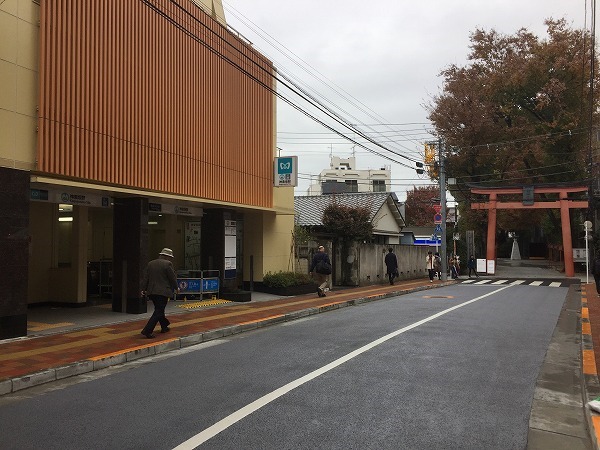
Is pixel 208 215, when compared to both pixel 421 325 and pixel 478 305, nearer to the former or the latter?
pixel 421 325

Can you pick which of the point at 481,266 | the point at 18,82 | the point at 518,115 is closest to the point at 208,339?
the point at 18,82

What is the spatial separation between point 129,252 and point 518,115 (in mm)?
39524

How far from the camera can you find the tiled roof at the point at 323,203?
2695 centimetres

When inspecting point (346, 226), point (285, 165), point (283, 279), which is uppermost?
point (285, 165)

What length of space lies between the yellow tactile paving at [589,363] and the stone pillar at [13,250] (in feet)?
30.2

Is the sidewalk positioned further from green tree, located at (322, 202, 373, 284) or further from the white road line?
green tree, located at (322, 202, 373, 284)

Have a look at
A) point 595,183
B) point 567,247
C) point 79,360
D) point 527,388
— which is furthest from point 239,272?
point 595,183

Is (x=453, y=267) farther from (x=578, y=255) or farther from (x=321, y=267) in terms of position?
(x=321, y=267)

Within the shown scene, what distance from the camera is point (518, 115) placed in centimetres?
4300

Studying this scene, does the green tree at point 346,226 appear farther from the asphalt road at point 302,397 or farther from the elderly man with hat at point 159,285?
the elderly man with hat at point 159,285

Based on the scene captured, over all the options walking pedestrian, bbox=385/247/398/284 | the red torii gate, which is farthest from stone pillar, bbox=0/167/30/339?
the red torii gate

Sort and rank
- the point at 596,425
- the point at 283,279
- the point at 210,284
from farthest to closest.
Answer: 1. the point at 283,279
2. the point at 210,284
3. the point at 596,425

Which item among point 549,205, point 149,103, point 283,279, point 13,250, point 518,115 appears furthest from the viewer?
point 518,115

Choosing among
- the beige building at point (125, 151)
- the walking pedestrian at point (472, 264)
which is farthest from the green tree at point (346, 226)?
the walking pedestrian at point (472, 264)
